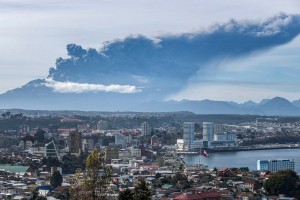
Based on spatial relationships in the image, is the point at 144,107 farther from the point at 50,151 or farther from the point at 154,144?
the point at 50,151

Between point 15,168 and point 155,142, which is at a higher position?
point 155,142

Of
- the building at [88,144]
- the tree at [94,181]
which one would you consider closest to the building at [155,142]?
the building at [88,144]

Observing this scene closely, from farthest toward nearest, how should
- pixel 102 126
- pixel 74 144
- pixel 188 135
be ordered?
pixel 102 126, pixel 188 135, pixel 74 144

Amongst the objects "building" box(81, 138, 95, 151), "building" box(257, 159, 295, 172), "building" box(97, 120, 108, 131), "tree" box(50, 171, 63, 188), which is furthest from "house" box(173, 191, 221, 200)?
"building" box(97, 120, 108, 131)

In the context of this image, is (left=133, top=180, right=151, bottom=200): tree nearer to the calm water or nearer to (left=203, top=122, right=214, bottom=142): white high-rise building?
the calm water

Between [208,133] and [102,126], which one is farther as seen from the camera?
[102,126]

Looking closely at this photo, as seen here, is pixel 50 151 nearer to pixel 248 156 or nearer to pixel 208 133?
pixel 248 156

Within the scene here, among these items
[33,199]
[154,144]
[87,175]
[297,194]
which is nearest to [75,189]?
[87,175]

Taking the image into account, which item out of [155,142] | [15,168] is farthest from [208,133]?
[15,168]
